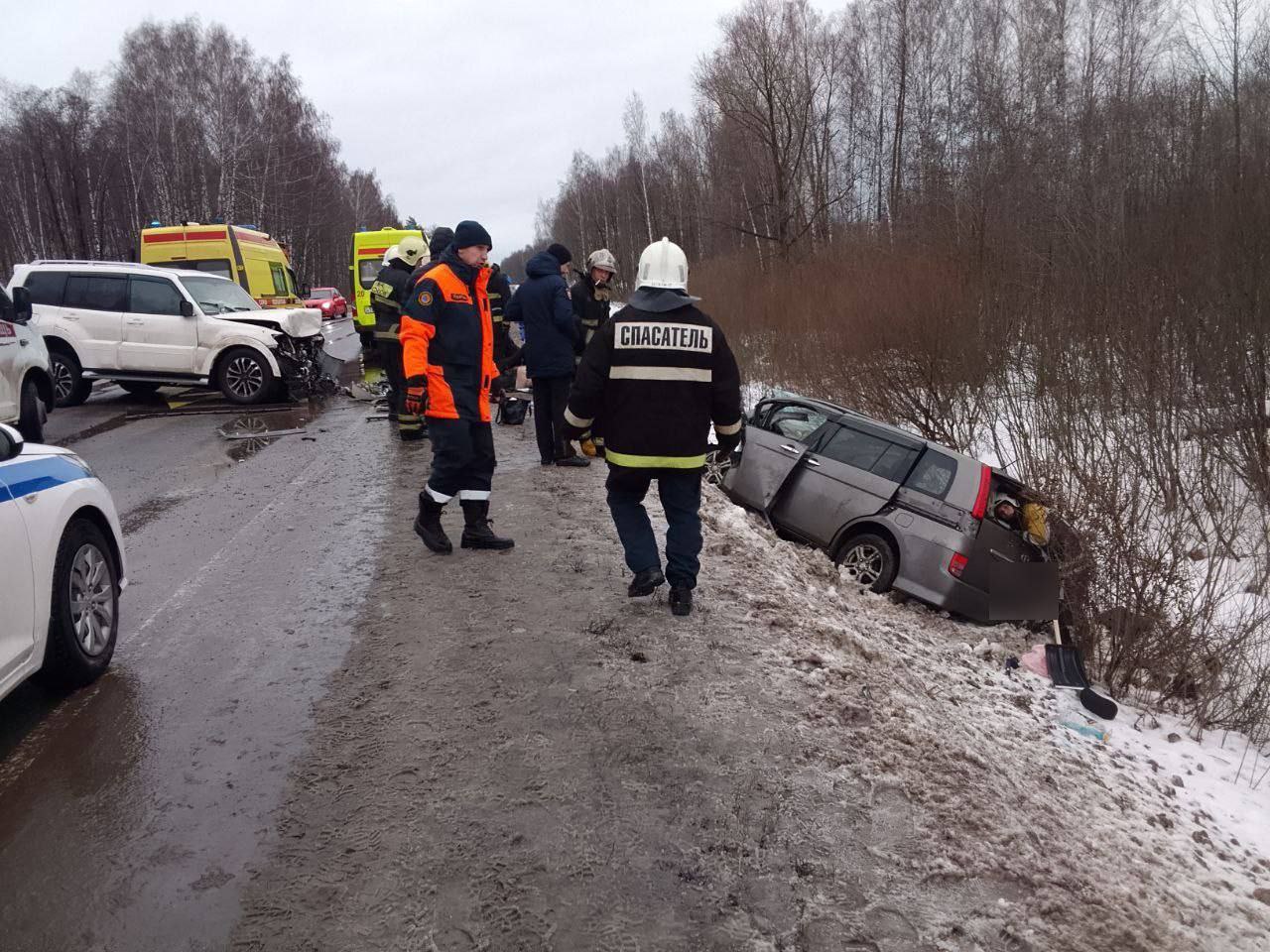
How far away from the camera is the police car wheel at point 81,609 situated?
3.74m

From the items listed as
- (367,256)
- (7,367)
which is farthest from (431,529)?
(367,256)

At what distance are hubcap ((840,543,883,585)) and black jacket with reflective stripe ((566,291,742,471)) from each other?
474cm

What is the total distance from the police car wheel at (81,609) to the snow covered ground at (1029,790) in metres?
2.97

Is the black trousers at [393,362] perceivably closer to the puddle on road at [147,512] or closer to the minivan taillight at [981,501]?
the puddle on road at [147,512]

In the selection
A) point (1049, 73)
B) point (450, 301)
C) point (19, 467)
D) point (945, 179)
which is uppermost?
point (1049, 73)

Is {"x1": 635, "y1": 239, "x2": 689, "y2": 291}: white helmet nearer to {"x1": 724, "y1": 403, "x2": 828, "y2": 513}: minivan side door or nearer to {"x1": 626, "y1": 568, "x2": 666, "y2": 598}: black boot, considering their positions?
{"x1": 626, "y1": 568, "x2": 666, "y2": 598}: black boot

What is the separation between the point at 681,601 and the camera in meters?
4.73

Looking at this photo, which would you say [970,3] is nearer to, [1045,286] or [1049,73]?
[1049,73]

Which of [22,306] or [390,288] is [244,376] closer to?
[22,306]

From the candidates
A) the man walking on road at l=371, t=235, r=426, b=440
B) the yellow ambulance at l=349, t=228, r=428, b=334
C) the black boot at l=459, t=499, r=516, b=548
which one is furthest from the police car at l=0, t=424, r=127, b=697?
the yellow ambulance at l=349, t=228, r=428, b=334

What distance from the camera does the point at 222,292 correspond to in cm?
1384

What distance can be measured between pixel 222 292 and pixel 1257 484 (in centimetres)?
1346

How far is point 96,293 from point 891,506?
36.3 feet

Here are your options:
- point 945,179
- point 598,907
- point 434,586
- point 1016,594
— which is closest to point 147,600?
point 434,586
